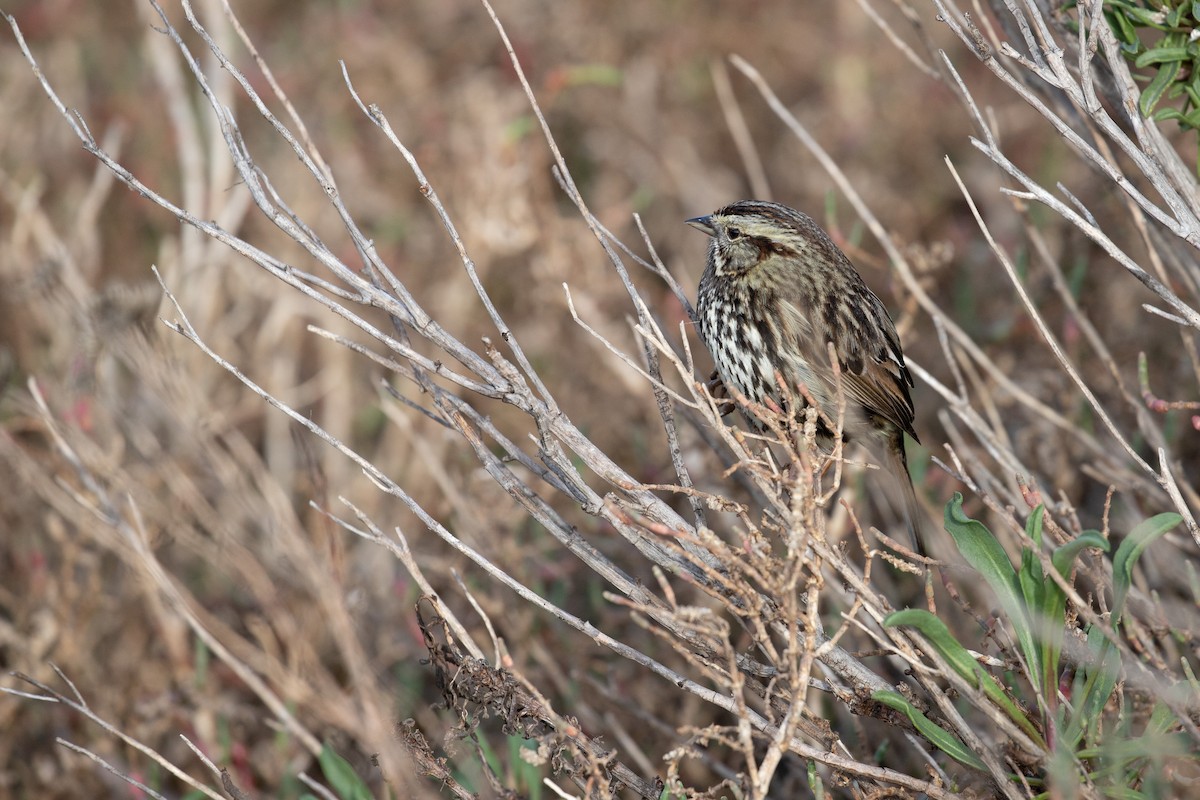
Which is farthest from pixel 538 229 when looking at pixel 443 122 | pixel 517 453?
pixel 517 453

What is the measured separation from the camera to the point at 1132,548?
2180 mm

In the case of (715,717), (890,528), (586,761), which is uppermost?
(586,761)

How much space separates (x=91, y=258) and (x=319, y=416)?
1225 millimetres

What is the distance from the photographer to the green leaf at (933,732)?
2244mm

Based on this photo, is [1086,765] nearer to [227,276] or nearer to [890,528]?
[890,528]

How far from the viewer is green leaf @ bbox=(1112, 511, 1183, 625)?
6.98 ft

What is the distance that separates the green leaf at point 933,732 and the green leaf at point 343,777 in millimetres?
1300

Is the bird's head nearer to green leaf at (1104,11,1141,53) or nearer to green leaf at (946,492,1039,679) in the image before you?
green leaf at (1104,11,1141,53)

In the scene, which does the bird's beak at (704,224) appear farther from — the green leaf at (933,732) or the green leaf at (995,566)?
the green leaf at (933,732)

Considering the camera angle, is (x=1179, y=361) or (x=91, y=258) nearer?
(x=1179, y=361)

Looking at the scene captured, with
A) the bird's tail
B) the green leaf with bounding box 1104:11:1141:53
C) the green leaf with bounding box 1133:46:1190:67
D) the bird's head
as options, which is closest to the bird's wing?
the bird's tail

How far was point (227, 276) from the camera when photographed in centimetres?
590

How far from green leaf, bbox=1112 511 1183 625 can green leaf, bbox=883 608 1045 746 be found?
0.81 ft

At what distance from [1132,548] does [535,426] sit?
10.9 ft
